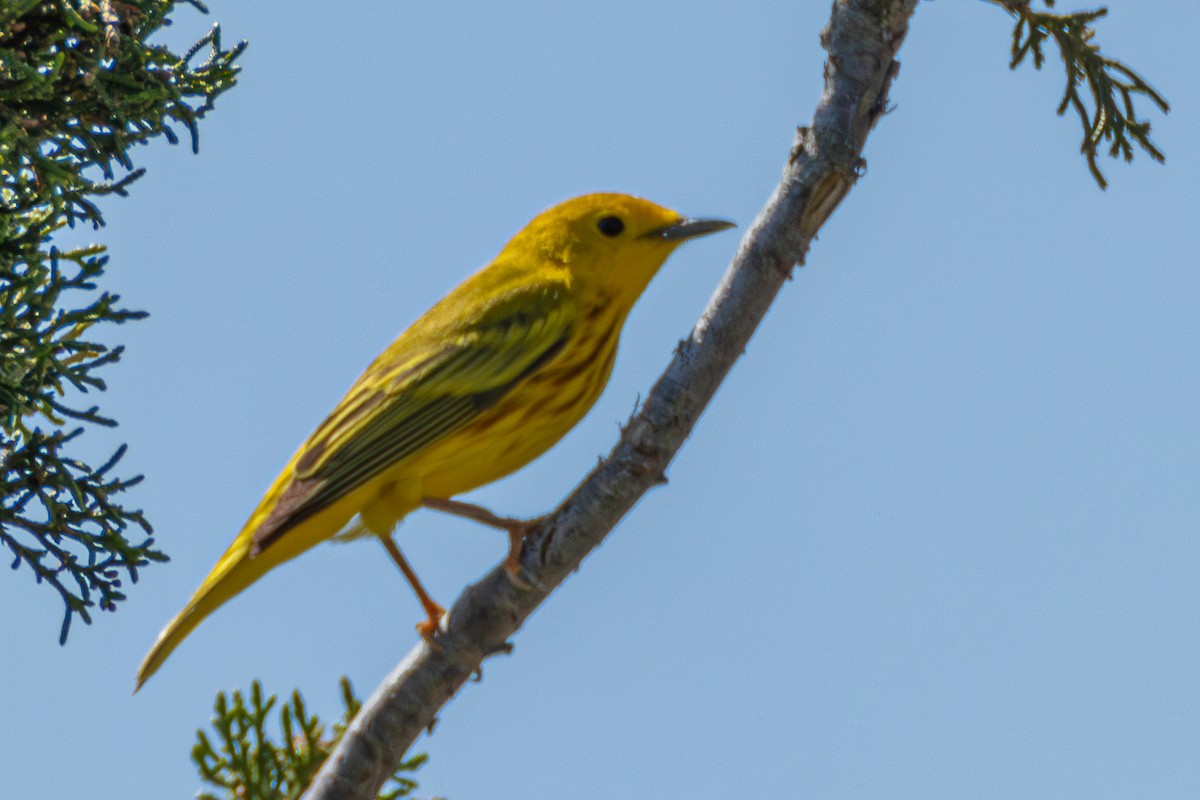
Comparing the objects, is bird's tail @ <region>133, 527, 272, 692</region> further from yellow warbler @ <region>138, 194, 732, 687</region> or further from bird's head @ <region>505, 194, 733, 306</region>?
bird's head @ <region>505, 194, 733, 306</region>

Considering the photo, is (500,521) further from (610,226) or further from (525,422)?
(610,226)

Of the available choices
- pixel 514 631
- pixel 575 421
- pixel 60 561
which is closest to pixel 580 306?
pixel 575 421

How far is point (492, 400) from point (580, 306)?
1.99ft

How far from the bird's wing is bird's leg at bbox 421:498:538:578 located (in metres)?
0.20

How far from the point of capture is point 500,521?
378 centimetres

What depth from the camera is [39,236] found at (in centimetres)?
340

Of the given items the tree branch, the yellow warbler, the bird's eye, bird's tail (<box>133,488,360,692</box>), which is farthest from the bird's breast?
the tree branch

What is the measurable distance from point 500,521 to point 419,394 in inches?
33.0

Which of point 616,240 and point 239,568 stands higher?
point 616,240

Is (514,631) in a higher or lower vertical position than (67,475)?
higher

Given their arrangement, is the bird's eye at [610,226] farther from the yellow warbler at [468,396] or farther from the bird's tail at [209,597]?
the bird's tail at [209,597]

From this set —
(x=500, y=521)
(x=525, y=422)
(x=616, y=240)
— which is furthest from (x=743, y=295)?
(x=616, y=240)

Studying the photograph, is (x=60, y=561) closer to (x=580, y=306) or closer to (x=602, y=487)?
(x=602, y=487)

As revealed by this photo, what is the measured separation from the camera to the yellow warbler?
13.4 ft
